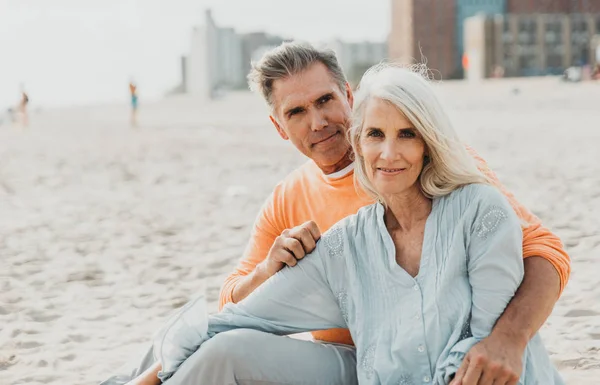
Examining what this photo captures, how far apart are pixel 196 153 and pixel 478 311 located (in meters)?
14.8

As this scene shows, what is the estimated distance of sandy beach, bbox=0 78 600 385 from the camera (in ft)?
14.5

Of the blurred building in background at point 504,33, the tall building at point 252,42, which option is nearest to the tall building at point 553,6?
the blurred building in background at point 504,33

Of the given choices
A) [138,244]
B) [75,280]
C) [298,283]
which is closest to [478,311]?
[298,283]

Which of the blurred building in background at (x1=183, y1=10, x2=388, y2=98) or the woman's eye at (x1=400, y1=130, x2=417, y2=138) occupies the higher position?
the woman's eye at (x1=400, y1=130, x2=417, y2=138)

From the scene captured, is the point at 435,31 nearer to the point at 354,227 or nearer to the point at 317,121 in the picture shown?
the point at 317,121

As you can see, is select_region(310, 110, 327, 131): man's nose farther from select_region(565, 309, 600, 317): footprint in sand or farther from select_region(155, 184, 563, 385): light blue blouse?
select_region(565, 309, 600, 317): footprint in sand

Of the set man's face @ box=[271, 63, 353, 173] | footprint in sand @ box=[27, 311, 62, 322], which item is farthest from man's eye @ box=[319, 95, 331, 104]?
footprint in sand @ box=[27, 311, 62, 322]

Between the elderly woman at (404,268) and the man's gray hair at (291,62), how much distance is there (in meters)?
0.69

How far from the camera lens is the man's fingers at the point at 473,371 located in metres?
2.22

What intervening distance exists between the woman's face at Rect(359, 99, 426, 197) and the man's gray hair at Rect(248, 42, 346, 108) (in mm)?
808

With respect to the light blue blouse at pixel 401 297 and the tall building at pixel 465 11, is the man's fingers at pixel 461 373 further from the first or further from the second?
the tall building at pixel 465 11

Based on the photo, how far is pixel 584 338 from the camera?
412cm

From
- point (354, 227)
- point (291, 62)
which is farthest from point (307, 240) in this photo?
point (291, 62)

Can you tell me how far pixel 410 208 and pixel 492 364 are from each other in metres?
0.54
